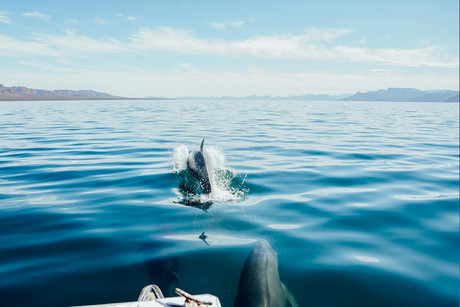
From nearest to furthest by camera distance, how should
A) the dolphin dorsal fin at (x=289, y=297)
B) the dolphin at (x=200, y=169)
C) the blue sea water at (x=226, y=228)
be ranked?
the dolphin dorsal fin at (x=289, y=297), the blue sea water at (x=226, y=228), the dolphin at (x=200, y=169)

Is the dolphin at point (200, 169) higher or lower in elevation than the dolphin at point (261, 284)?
higher

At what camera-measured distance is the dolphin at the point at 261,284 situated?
427cm

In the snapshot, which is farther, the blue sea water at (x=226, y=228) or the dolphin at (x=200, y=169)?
the dolphin at (x=200, y=169)

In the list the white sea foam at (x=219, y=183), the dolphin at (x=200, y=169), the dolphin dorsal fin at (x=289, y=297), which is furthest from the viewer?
the dolphin at (x=200, y=169)

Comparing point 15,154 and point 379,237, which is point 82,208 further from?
point 15,154

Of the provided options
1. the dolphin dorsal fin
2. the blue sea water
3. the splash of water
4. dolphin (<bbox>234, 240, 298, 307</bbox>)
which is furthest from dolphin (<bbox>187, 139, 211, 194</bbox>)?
the dolphin dorsal fin

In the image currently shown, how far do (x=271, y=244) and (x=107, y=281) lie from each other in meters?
3.13

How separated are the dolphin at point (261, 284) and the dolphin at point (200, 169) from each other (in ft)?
14.2

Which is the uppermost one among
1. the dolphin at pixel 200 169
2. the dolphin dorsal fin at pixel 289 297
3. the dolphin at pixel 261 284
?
the dolphin at pixel 200 169

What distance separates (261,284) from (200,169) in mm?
5768

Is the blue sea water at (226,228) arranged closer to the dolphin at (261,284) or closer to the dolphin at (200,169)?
the dolphin at (261,284)

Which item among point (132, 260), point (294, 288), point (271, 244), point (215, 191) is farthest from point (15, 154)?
point (294, 288)

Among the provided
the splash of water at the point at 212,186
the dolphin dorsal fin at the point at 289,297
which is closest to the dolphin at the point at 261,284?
the dolphin dorsal fin at the point at 289,297

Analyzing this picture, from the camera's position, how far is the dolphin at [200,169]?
32.2 feet
